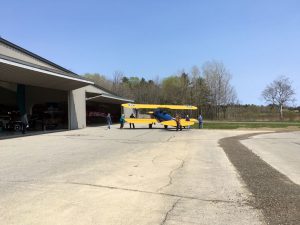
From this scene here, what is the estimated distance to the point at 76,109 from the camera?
129 ft

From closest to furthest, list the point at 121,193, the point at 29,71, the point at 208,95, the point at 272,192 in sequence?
the point at 121,193 < the point at 272,192 < the point at 29,71 < the point at 208,95

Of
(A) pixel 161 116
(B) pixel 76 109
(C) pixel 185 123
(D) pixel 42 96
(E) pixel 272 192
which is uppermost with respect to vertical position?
(D) pixel 42 96

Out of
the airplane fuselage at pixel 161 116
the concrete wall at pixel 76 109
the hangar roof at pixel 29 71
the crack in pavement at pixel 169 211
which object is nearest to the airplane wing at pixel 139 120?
the airplane fuselage at pixel 161 116

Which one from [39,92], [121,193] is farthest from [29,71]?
[121,193]

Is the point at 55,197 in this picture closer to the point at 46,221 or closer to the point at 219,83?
the point at 46,221

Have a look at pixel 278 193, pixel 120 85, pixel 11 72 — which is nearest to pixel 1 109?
pixel 11 72

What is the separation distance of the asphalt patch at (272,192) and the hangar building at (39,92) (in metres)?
16.9

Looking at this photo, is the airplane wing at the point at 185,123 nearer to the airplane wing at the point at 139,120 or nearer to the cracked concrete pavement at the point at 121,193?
the airplane wing at the point at 139,120

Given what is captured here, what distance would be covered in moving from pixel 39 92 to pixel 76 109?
5.81 m

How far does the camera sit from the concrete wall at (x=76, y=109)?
3825cm

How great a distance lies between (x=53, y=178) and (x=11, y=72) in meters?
18.8

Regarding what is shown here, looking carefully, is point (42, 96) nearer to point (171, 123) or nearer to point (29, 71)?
point (171, 123)

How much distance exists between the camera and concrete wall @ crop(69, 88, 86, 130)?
125 ft

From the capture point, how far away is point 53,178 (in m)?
9.82
